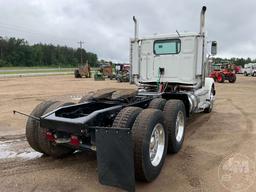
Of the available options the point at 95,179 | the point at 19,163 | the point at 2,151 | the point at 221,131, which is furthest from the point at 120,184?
the point at 221,131

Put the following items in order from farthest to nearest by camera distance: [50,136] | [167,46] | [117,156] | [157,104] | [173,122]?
[167,46], [157,104], [173,122], [50,136], [117,156]

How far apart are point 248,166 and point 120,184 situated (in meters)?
2.34

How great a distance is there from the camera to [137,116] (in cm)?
373

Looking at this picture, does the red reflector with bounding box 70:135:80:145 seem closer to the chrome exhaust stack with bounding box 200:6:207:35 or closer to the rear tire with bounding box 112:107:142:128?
the rear tire with bounding box 112:107:142:128

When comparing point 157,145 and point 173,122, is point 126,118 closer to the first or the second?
point 157,145

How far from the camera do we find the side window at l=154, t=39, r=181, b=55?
6.92m

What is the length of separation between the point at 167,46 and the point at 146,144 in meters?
4.16

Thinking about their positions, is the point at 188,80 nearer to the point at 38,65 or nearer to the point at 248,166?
the point at 248,166

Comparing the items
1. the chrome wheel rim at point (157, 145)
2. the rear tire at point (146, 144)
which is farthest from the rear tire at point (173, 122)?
the rear tire at point (146, 144)

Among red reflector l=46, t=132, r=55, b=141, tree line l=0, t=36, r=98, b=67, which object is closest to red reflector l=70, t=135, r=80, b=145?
red reflector l=46, t=132, r=55, b=141

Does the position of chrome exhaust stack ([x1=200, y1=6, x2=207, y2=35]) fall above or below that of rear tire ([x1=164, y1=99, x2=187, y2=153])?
above

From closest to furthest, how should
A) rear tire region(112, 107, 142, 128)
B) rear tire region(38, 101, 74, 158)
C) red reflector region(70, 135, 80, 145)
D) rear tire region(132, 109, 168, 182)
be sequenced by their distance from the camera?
rear tire region(132, 109, 168, 182)
rear tire region(112, 107, 142, 128)
red reflector region(70, 135, 80, 145)
rear tire region(38, 101, 74, 158)

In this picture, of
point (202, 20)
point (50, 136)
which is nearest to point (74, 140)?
point (50, 136)

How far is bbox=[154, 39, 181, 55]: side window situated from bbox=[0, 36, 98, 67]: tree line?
81122mm
